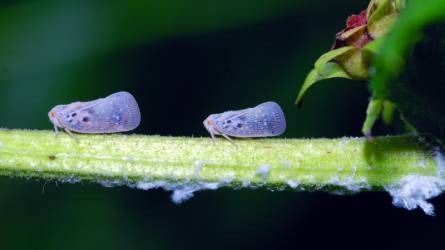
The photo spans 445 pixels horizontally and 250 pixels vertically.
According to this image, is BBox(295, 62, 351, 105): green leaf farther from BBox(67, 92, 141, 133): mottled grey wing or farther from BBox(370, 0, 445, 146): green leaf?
BBox(67, 92, 141, 133): mottled grey wing

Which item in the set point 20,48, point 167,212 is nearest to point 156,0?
point 20,48

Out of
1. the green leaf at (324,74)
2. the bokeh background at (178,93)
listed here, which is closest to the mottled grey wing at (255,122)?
the green leaf at (324,74)

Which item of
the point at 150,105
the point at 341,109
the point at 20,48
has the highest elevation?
the point at 20,48

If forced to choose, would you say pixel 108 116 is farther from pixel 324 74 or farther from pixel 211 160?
pixel 324 74

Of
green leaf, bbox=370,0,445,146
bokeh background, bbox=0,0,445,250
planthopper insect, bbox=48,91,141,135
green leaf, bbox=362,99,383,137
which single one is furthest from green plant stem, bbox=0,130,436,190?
bokeh background, bbox=0,0,445,250

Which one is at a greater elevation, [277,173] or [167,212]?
[277,173]

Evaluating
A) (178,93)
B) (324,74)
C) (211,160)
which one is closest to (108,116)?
(211,160)

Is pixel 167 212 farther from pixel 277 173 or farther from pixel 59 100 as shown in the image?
pixel 277 173
